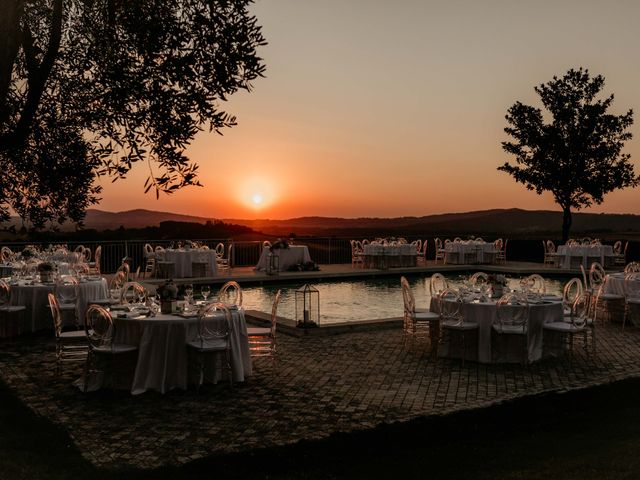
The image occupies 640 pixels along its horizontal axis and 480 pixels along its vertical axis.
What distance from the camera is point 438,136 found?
25.4 meters

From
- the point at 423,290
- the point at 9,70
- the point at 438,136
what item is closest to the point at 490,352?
the point at 9,70

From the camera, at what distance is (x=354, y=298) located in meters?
17.9

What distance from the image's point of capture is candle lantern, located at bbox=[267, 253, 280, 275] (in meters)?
22.9

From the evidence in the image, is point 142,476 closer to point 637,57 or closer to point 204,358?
point 204,358

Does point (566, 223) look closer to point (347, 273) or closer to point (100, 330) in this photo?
point (347, 273)

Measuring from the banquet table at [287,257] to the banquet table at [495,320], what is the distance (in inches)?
565

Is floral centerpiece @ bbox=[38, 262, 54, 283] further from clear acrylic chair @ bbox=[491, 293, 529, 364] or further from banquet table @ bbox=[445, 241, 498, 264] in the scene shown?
banquet table @ bbox=[445, 241, 498, 264]

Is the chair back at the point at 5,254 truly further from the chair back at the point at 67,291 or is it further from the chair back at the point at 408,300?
the chair back at the point at 408,300

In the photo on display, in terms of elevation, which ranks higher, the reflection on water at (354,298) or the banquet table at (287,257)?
the banquet table at (287,257)

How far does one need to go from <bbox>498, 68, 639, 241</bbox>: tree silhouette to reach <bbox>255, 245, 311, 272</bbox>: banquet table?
1282cm

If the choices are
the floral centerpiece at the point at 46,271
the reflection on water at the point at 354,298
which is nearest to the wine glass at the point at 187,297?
the floral centerpiece at the point at 46,271

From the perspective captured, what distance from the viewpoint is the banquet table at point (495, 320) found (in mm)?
9352

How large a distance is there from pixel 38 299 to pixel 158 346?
5064 millimetres

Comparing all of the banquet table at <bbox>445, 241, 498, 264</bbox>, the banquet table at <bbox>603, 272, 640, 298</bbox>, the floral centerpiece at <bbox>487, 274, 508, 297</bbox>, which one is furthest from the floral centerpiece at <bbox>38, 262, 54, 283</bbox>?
the banquet table at <bbox>445, 241, 498, 264</bbox>
